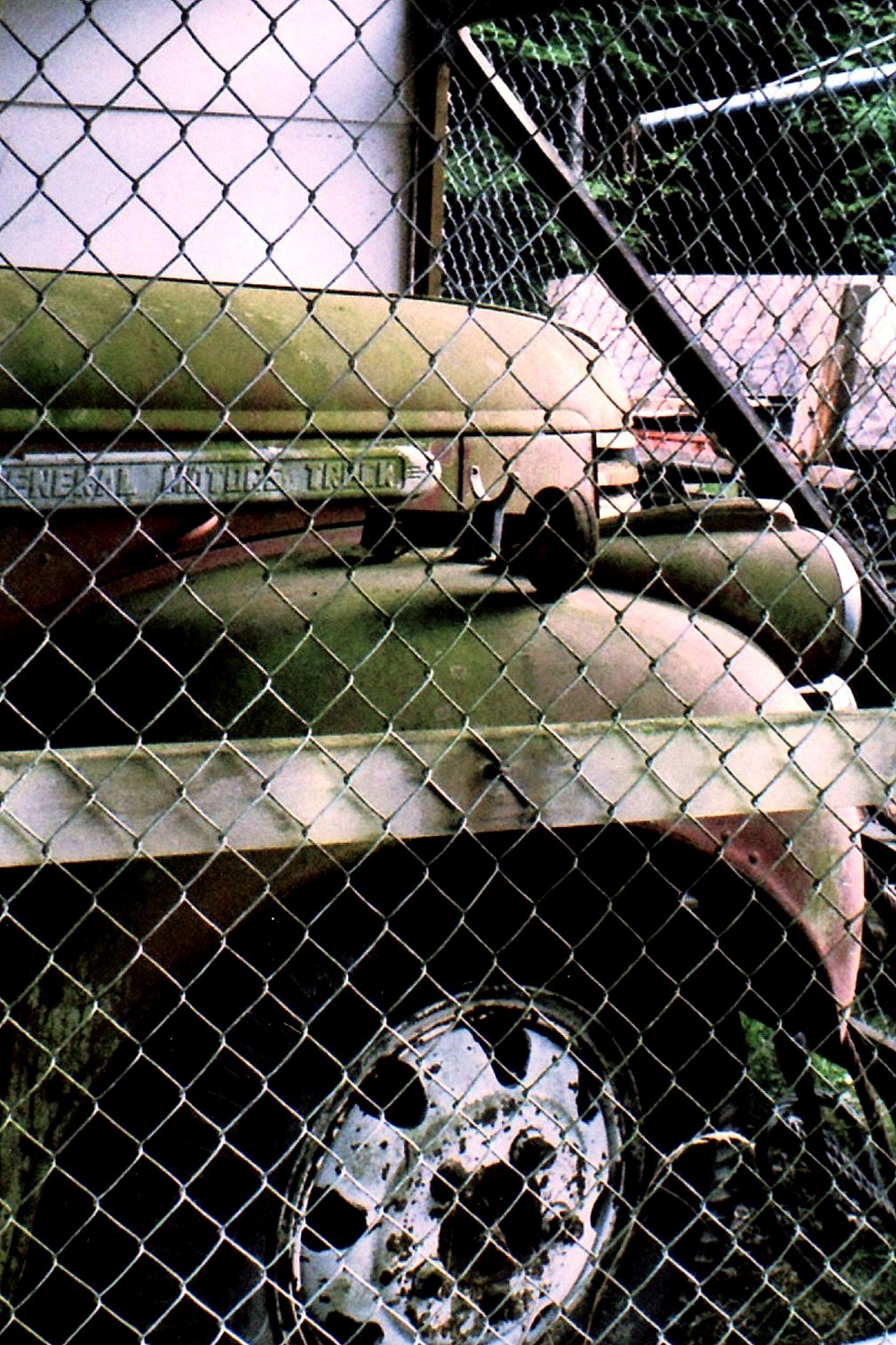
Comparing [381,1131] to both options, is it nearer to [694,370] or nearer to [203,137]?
[694,370]

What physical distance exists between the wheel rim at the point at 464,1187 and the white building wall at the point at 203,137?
2.59 meters

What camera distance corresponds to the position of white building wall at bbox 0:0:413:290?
4258 mm

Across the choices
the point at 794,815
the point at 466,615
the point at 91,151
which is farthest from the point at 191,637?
the point at 91,151

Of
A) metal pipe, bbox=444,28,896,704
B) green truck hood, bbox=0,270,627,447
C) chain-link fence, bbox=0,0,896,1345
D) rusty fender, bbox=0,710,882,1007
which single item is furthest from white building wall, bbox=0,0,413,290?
rusty fender, bbox=0,710,882,1007

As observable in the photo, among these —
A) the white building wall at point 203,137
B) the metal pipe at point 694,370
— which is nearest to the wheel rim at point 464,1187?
the metal pipe at point 694,370

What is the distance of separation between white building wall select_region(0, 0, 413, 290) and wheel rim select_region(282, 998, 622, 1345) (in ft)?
8.49

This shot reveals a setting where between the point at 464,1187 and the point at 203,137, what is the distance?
3.39m

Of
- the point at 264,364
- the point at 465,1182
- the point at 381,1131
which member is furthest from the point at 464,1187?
the point at 264,364

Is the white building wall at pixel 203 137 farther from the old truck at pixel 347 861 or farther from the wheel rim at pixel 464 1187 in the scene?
the wheel rim at pixel 464 1187

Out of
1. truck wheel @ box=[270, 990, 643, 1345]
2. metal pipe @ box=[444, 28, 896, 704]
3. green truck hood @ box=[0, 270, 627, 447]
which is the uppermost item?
green truck hood @ box=[0, 270, 627, 447]

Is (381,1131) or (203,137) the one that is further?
(203,137)

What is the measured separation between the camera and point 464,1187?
215 centimetres

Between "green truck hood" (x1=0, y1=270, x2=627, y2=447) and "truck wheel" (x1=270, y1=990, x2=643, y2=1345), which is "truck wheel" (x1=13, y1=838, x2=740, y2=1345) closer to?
"truck wheel" (x1=270, y1=990, x2=643, y2=1345)

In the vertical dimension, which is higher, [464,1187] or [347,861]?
[347,861]
